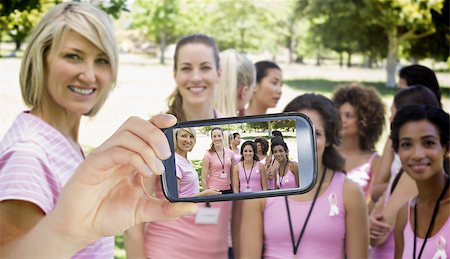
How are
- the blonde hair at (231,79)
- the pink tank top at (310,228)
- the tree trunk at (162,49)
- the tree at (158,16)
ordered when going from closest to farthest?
1. the pink tank top at (310,228)
2. the blonde hair at (231,79)
3. the tree at (158,16)
4. the tree trunk at (162,49)

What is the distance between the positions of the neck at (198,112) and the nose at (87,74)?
0.38m

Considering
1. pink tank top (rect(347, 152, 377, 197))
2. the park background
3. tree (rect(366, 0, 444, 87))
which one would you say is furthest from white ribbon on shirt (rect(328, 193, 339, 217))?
tree (rect(366, 0, 444, 87))

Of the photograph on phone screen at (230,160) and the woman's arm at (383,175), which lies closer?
the photograph on phone screen at (230,160)

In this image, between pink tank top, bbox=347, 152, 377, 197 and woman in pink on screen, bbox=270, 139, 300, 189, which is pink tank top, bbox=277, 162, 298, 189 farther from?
pink tank top, bbox=347, 152, 377, 197

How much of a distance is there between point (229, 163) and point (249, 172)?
0.03 metres

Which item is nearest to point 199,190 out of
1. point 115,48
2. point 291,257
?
point 115,48

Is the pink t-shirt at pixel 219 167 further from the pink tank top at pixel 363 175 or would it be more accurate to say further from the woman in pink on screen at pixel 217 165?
the pink tank top at pixel 363 175

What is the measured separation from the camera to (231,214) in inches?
78.0

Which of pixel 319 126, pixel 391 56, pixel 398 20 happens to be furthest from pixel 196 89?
pixel 391 56

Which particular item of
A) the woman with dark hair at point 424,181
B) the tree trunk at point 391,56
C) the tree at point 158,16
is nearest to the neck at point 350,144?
the woman with dark hair at point 424,181

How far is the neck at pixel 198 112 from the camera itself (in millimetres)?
1854

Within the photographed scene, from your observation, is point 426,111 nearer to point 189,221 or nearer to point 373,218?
point 373,218

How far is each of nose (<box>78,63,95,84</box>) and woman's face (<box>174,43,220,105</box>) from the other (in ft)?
1.47

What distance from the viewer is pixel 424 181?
6.09 feet
